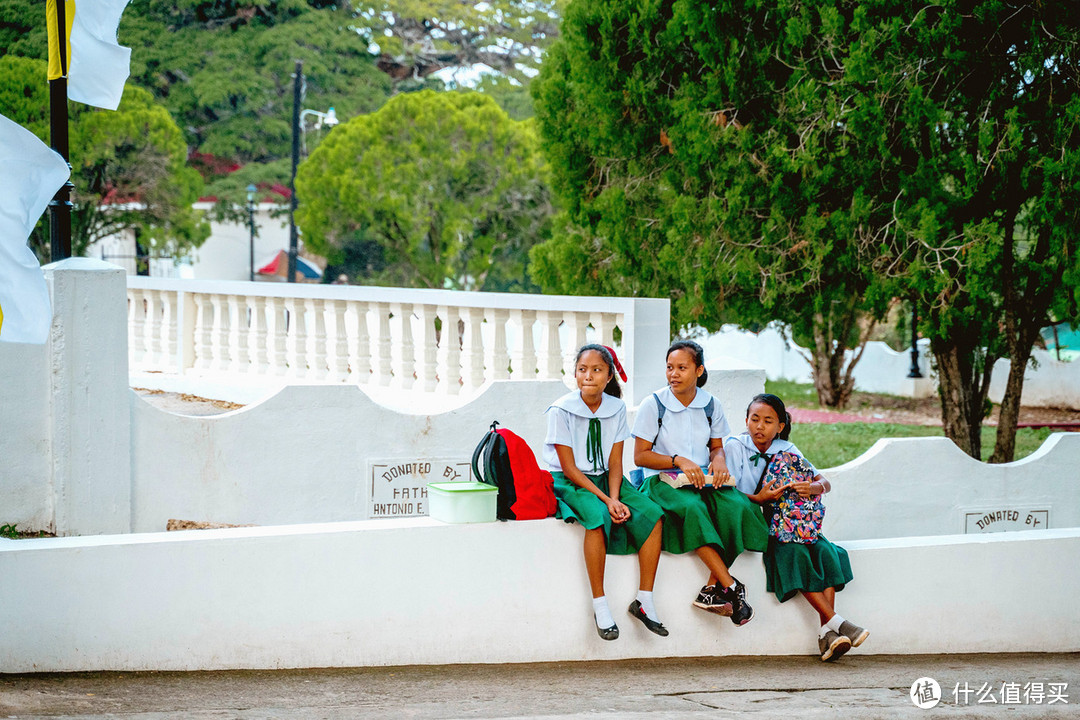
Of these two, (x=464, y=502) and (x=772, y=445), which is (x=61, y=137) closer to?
(x=464, y=502)

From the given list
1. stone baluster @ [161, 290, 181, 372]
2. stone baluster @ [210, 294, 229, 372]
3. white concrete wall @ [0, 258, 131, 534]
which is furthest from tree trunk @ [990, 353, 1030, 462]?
white concrete wall @ [0, 258, 131, 534]

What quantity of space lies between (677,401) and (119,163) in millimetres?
27210

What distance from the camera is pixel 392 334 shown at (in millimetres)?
9516

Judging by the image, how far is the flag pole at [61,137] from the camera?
27.4 feet

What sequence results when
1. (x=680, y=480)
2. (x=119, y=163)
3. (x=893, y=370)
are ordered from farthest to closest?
(x=119, y=163) → (x=893, y=370) → (x=680, y=480)

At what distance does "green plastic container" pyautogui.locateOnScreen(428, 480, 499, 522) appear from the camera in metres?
5.75

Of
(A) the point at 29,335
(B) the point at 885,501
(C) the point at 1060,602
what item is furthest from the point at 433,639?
(B) the point at 885,501

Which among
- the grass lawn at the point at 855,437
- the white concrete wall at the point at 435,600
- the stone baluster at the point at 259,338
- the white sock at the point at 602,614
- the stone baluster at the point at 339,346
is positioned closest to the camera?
the white concrete wall at the point at 435,600

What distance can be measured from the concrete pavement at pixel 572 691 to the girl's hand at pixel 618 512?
728mm

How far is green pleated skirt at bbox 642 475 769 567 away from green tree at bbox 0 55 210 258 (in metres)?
25.1

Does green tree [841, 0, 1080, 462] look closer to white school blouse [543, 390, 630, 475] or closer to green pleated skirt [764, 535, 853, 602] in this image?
green pleated skirt [764, 535, 853, 602]

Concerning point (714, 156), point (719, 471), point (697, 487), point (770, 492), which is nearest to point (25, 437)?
point (697, 487)

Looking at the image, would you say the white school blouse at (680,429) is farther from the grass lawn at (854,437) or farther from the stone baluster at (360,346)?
the grass lawn at (854,437)

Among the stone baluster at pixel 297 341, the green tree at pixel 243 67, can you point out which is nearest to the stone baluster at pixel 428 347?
the stone baluster at pixel 297 341
